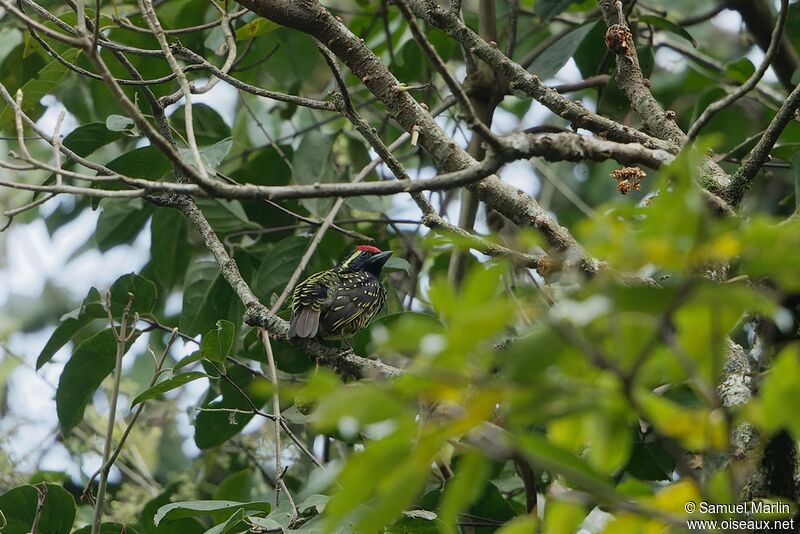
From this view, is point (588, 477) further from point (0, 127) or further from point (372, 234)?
point (372, 234)

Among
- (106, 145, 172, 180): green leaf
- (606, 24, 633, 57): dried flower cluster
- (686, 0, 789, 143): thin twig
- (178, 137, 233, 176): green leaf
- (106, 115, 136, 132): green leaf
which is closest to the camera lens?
(686, 0, 789, 143): thin twig

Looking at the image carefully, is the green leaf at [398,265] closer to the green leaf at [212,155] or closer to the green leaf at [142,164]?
the green leaf at [212,155]

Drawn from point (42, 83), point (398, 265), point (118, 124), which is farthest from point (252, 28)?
point (398, 265)

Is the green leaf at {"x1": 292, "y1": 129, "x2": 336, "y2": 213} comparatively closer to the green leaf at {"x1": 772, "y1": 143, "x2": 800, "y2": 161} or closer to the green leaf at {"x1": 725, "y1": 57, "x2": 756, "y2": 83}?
the green leaf at {"x1": 725, "y1": 57, "x2": 756, "y2": 83}

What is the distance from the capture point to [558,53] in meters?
4.11

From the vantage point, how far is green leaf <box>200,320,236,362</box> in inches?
117

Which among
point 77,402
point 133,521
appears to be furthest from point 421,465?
point 133,521

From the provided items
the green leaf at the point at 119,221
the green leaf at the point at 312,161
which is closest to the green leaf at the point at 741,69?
the green leaf at the point at 312,161

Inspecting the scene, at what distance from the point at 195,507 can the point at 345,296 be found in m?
1.79

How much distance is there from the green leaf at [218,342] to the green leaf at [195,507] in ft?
1.62

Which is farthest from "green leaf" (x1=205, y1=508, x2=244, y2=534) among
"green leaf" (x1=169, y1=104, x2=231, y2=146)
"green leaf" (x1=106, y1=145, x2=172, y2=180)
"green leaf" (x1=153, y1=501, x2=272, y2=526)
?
"green leaf" (x1=169, y1=104, x2=231, y2=146)

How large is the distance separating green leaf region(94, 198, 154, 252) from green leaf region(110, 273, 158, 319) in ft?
3.01

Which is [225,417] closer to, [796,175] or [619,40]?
[619,40]

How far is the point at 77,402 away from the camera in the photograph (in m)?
3.67
